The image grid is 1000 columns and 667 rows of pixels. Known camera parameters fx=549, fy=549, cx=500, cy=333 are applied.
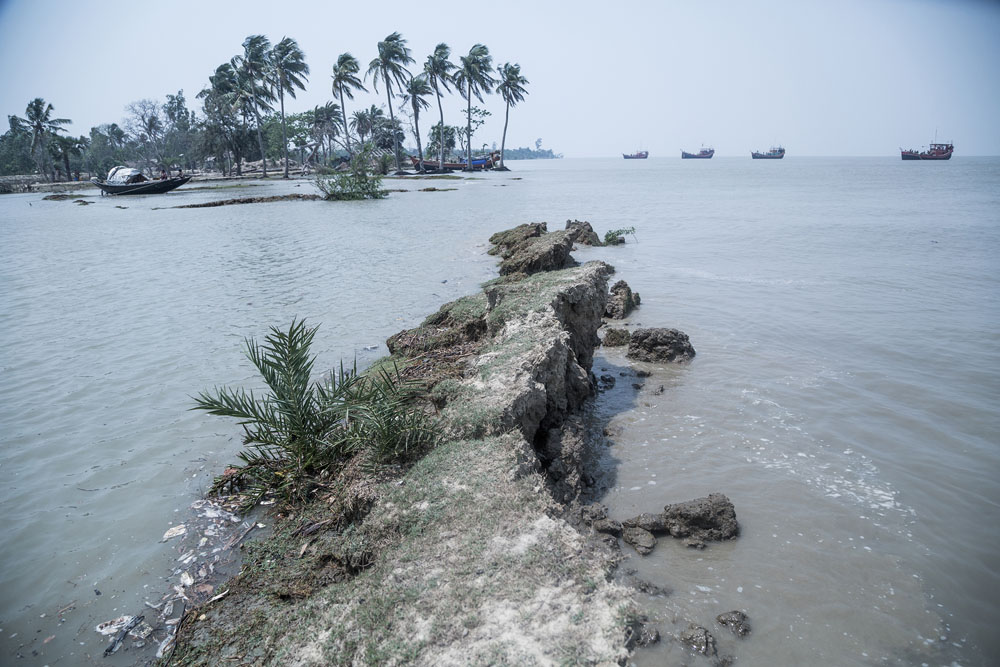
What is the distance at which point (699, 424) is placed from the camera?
20.0 ft

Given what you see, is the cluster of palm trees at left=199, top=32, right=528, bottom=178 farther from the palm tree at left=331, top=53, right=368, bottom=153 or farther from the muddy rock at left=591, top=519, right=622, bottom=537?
the muddy rock at left=591, top=519, right=622, bottom=537

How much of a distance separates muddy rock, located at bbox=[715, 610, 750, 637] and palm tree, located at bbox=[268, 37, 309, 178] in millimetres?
68535

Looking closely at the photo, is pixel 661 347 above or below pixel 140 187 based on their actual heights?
below

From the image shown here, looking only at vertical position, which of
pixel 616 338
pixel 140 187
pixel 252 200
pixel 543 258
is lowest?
pixel 616 338

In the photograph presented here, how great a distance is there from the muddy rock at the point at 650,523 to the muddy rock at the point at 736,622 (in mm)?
846

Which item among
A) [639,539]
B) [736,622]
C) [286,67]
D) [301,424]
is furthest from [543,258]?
[286,67]

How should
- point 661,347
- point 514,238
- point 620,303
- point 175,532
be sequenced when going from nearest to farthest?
1. point 175,532
2. point 661,347
3. point 620,303
4. point 514,238

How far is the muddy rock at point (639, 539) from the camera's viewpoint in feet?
13.6

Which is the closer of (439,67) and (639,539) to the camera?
(639,539)

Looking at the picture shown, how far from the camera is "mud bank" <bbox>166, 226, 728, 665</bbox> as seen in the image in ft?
Answer: 8.44

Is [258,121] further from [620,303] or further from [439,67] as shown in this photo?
[620,303]

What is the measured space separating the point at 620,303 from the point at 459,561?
8.05 meters

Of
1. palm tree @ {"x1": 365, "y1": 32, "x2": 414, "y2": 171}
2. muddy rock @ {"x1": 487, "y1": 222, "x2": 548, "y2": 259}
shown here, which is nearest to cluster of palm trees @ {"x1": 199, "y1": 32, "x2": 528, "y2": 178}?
palm tree @ {"x1": 365, "y1": 32, "x2": 414, "y2": 171}

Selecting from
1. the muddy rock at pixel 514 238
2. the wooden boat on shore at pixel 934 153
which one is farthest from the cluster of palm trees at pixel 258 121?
the wooden boat on shore at pixel 934 153
